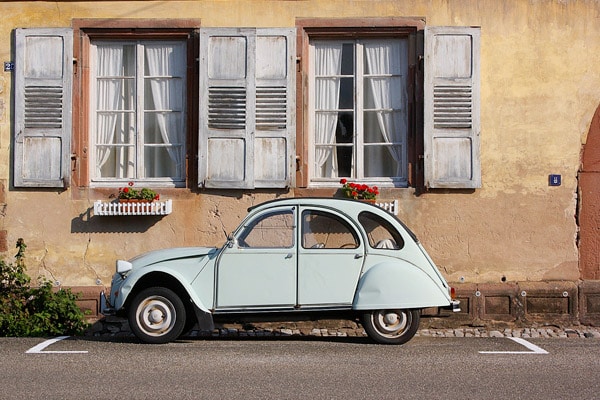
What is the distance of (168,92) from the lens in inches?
508

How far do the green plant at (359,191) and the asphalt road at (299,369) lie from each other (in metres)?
2.41

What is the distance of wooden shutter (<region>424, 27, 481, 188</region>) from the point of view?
12.4 meters

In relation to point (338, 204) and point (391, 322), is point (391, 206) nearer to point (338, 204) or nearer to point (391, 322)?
point (338, 204)

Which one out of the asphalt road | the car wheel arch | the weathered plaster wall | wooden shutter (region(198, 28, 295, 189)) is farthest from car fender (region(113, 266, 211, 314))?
wooden shutter (region(198, 28, 295, 189))

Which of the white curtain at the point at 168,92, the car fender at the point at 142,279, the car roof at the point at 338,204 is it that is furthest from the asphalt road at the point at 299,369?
the white curtain at the point at 168,92

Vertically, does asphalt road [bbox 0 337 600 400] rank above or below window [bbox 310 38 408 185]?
below

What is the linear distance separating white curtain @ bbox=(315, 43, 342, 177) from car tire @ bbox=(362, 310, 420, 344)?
3.21m

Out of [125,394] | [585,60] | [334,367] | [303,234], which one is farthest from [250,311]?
[585,60]

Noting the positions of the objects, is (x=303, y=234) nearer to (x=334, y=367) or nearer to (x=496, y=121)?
(x=334, y=367)

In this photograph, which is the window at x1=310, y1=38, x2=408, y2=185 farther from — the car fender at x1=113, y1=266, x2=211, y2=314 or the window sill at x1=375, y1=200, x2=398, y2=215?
the car fender at x1=113, y1=266, x2=211, y2=314

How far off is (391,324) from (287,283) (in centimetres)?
108

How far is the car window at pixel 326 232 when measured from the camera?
9.99 metres

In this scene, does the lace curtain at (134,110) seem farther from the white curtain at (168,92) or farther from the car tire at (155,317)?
the car tire at (155,317)

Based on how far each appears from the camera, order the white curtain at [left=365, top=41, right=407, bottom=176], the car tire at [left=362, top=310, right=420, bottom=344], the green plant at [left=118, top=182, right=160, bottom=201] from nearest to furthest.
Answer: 1. the car tire at [left=362, top=310, right=420, bottom=344]
2. the green plant at [left=118, top=182, right=160, bottom=201]
3. the white curtain at [left=365, top=41, right=407, bottom=176]
